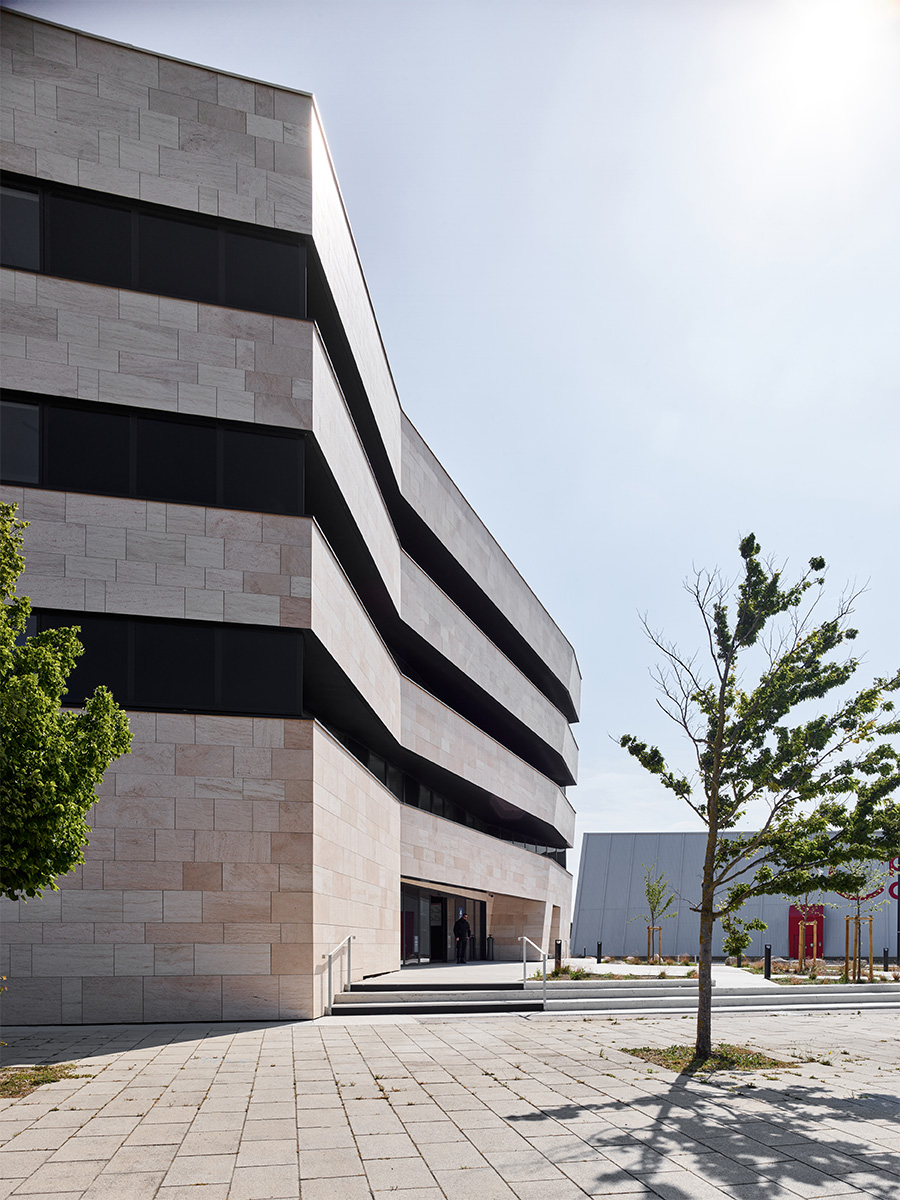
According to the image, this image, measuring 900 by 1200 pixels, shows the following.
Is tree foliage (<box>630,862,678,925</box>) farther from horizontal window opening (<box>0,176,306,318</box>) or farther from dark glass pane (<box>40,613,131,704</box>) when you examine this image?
horizontal window opening (<box>0,176,306,318</box>)

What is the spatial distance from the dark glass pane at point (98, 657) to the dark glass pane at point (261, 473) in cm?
340

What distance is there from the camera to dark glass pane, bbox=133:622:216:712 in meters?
17.8

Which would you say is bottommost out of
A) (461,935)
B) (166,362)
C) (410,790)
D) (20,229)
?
(461,935)

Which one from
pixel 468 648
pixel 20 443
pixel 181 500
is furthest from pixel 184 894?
pixel 468 648

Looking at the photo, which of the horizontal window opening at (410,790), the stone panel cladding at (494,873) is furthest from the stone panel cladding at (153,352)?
the stone panel cladding at (494,873)

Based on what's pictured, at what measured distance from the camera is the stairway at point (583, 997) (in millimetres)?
19859

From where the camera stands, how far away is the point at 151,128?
19.2 metres

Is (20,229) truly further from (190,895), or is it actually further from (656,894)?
(656,894)

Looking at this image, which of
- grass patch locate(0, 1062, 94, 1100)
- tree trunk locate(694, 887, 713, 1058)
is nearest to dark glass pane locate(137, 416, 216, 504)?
grass patch locate(0, 1062, 94, 1100)

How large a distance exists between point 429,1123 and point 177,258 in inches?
661

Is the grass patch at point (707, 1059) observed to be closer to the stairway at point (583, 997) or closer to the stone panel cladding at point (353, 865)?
the stairway at point (583, 997)

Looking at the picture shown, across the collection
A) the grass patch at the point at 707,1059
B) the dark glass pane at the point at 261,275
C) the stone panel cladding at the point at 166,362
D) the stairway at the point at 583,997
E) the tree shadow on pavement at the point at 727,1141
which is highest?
the dark glass pane at the point at 261,275

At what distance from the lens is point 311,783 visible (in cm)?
1825

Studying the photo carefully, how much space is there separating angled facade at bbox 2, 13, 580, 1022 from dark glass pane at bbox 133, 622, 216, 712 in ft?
0.14
